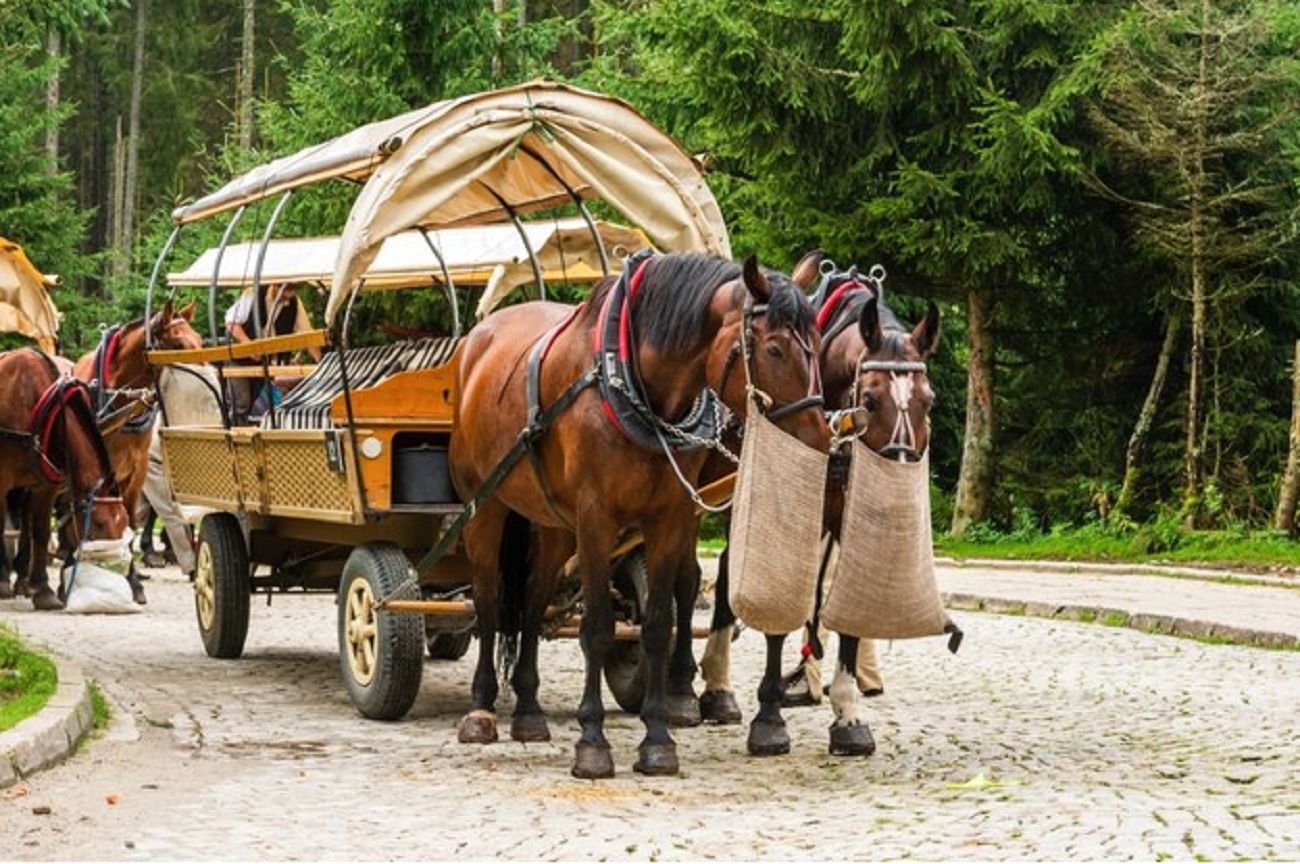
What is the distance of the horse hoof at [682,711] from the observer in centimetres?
1044

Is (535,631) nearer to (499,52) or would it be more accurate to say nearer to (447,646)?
(447,646)

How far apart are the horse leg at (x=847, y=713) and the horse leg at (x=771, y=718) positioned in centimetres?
24

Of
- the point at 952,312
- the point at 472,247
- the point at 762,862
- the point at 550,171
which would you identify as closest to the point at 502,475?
the point at 550,171

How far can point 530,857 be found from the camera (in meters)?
7.02

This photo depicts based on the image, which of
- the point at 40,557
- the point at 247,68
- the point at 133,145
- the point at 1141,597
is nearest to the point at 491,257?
the point at 40,557

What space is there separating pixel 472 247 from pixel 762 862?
9363 millimetres

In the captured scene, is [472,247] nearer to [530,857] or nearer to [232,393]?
[232,393]

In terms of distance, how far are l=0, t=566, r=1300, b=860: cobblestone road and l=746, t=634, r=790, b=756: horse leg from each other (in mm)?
123

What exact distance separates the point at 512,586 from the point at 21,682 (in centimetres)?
247

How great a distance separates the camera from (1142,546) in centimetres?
2267

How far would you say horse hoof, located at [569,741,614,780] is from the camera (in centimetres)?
872

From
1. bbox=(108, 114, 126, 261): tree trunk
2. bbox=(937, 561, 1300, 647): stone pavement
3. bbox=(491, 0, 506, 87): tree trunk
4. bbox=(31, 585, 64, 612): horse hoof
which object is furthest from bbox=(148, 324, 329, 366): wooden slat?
bbox=(108, 114, 126, 261): tree trunk

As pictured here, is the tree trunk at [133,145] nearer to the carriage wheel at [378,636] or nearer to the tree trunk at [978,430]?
the tree trunk at [978,430]

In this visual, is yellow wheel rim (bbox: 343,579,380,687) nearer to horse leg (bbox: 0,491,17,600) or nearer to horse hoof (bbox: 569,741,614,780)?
horse hoof (bbox: 569,741,614,780)
